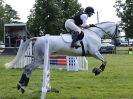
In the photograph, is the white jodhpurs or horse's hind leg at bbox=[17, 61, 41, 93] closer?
horse's hind leg at bbox=[17, 61, 41, 93]

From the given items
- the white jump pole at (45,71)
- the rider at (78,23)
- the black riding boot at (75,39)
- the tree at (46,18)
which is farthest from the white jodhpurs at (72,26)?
the tree at (46,18)

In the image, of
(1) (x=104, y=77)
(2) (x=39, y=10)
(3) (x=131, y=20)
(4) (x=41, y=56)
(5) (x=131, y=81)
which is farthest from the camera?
(3) (x=131, y=20)

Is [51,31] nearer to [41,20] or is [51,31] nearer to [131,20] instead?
[41,20]

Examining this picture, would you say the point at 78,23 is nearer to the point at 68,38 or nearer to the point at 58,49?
the point at 68,38

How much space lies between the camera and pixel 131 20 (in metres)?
57.9

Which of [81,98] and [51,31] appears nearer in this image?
[81,98]

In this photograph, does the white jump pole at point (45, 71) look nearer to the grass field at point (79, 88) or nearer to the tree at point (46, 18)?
the grass field at point (79, 88)

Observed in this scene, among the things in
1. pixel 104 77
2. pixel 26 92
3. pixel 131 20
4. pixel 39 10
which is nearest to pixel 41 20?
pixel 39 10

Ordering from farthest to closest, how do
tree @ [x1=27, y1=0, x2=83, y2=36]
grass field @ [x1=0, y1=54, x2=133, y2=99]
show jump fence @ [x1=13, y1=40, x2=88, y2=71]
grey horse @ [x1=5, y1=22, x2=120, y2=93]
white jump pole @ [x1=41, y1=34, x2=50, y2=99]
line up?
tree @ [x1=27, y1=0, x2=83, y2=36]
show jump fence @ [x1=13, y1=40, x2=88, y2=71]
grey horse @ [x1=5, y1=22, x2=120, y2=93]
grass field @ [x1=0, y1=54, x2=133, y2=99]
white jump pole @ [x1=41, y1=34, x2=50, y2=99]

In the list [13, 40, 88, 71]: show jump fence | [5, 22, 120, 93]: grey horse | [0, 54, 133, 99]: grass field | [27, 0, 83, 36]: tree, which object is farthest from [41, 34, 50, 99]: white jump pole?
[27, 0, 83, 36]: tree

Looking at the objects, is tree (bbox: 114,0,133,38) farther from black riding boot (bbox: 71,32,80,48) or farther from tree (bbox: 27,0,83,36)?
black riding boot (bbox: 71,32,80,48)

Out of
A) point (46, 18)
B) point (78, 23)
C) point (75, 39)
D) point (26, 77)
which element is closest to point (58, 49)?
point (75, 39)

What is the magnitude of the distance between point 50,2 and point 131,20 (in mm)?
11751

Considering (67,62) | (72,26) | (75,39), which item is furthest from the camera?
(67,62)
